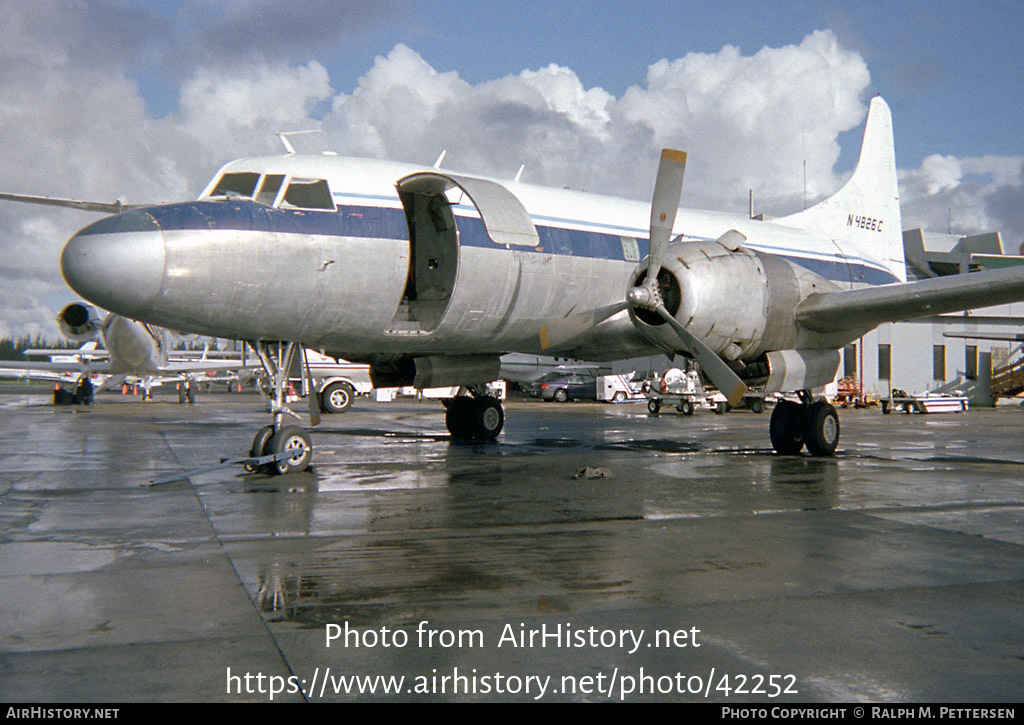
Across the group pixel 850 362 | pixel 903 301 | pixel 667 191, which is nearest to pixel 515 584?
pixel 667 191

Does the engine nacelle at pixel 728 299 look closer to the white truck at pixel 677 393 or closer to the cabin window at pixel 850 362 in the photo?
the white truck at pixel 677 393

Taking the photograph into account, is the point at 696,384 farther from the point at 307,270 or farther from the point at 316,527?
the point at 316,527

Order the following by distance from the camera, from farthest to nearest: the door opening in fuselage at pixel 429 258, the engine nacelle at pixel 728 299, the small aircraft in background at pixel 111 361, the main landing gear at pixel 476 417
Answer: the small aircraft in background at pixel 111 361
the main landing gear at pixel 476 417
the door opening in fuselage at pixel 429 258
the engine nacelle at pixel 728 299

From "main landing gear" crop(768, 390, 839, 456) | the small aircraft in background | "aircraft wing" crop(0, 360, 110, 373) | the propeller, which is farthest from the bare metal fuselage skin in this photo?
"aircraft wing" crop(0, 360, 110, 373)

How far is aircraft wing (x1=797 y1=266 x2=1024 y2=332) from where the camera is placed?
40.4 ft

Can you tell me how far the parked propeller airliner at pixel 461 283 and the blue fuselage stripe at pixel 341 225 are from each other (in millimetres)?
25

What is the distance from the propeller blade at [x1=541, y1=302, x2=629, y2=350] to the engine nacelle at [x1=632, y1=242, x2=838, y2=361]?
1.81 ft

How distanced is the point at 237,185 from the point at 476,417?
7414mm

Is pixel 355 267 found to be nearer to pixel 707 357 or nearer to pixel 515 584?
pixel 707 357

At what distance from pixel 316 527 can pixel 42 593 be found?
2662 millimetres

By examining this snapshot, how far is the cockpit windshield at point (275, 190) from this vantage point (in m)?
11.3

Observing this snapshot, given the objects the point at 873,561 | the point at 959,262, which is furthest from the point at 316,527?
the point at 959,262

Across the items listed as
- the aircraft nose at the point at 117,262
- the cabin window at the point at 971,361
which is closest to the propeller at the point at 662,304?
the aircraft nose at the point at 117,262

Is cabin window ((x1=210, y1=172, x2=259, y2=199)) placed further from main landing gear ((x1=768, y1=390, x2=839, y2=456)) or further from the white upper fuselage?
main landing gear ((x1=768, y1=390, x2=839, y2=456))
